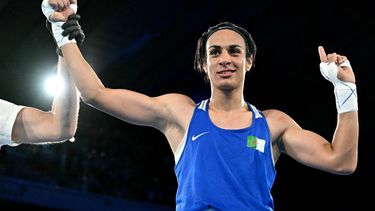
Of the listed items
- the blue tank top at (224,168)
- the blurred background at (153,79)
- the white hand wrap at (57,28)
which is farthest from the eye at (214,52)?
the blurred background at (153,79)

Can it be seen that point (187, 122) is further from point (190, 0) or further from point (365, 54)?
point (365, 54)

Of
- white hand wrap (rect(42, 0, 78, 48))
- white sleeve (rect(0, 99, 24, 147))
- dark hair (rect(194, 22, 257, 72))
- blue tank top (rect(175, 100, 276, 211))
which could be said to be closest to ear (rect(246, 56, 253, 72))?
dark hair (rect(194, 22, 257, 72))

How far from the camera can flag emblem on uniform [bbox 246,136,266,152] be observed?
2701 millimetres

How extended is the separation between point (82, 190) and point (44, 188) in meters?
0.63

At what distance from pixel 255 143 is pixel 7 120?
1284 millimetres

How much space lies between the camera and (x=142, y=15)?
8.59 meters

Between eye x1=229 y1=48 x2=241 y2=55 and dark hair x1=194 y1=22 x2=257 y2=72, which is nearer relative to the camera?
eye x1=229 y1=48 x2=241 y2=55

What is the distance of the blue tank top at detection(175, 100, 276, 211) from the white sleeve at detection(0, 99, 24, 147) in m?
0.90

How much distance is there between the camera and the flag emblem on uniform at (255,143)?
270 cm

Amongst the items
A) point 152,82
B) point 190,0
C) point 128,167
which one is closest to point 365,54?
point 190,0

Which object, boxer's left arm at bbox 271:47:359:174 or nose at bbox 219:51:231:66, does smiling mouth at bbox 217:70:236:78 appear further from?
boxer's left arm at bbox 271:47:359:174

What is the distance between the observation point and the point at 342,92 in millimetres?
2883

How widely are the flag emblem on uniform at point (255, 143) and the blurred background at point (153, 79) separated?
18.7 ft

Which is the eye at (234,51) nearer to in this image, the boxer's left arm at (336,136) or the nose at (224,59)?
the nose at (224,59)
